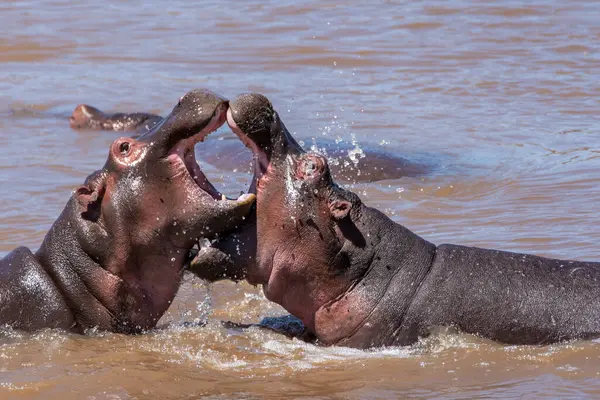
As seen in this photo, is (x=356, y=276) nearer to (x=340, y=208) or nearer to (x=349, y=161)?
(x=340, y=208)

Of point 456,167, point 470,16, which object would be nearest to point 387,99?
point 456,167

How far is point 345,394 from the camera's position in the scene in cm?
652

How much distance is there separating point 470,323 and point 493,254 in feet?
1.68

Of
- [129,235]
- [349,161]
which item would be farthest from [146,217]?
[349,161]

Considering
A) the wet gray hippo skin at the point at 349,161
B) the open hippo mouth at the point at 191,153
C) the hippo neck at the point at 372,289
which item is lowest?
the wet gray hippo skin at the point at 349,161

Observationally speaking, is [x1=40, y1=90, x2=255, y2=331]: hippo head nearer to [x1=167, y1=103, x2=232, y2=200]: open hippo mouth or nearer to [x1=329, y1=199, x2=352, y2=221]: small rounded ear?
[x1=167, y1=103, x2=232, y2=200]: open hippo mouth

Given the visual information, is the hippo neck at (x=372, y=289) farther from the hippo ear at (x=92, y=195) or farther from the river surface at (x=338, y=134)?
the hippo ear at (x=92, y=195)

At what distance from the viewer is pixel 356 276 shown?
720cm

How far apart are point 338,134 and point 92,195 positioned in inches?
247

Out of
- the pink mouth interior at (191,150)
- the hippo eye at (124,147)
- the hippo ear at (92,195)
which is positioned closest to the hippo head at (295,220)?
the pink mouth interior at (191,150)

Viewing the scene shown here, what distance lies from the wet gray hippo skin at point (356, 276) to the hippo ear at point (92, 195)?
0.70 m

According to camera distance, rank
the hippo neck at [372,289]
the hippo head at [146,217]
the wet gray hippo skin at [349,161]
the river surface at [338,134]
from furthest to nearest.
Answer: the wet gray hippo skin at [349,161] → the hippo neck at [372,289] → the hippo head at [146,217] → the river surface at [338,134]

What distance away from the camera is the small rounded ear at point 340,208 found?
278 inches

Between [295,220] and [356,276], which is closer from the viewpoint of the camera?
[295,220]
